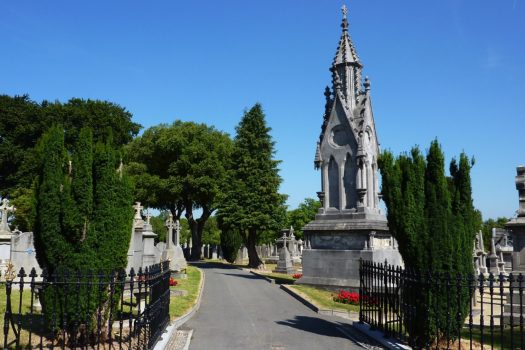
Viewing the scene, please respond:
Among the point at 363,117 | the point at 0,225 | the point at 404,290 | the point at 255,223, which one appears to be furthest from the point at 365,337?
the point at 255,223

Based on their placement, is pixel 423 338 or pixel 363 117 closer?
pixel 423 338

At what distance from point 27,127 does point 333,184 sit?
3231cm

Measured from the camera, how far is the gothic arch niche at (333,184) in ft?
63.9

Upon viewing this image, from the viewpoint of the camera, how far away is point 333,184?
64.3ft

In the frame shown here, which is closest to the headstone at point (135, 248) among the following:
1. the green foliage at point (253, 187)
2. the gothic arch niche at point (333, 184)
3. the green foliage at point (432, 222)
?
the gothic arch niche at point (333, 184)

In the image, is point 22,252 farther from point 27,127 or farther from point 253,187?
point 27,127

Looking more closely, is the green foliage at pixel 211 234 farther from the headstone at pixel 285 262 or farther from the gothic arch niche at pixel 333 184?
the gothic arch niche at pixel 333 184

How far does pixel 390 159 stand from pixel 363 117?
977 centimetres

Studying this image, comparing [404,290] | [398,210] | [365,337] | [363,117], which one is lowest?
[365,337]

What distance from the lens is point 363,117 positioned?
63.1ft

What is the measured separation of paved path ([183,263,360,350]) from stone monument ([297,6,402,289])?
102 inches

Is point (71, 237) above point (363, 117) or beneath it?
beneath

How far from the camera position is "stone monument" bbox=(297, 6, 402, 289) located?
1792 cm

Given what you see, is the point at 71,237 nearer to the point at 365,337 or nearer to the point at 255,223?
the point at 365,337
